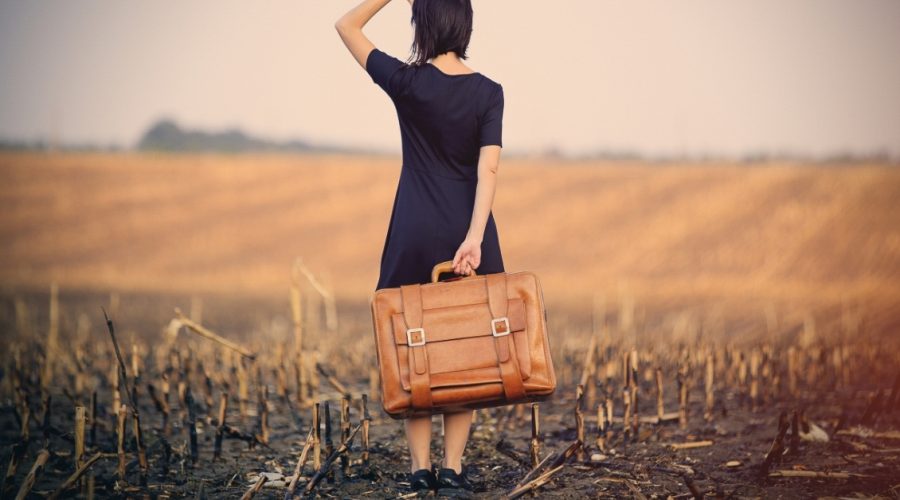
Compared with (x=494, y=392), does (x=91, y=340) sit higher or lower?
lower

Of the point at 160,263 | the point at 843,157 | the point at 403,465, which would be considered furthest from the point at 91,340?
the point at 843,157

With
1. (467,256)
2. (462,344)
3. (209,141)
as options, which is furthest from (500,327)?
(209,141)

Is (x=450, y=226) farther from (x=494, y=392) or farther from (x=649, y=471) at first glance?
(x=649, y=471)

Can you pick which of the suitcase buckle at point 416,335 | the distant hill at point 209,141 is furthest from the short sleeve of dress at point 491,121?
the distant hill at point 209,141

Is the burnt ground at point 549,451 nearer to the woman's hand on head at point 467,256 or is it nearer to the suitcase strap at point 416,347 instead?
the suitcase strap at point 416,347

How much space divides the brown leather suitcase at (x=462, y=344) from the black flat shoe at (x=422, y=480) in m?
0.43

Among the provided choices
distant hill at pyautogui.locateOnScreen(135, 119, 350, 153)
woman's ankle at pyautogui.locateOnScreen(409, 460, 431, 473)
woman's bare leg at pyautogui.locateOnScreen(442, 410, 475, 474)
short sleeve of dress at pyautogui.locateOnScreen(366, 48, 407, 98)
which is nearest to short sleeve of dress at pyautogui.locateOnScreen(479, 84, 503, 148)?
short sleeve of dress at pyautogui.locateOnScreen(366, 48, 407, 98)

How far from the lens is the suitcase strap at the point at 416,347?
3.71m

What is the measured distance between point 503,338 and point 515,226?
3073cm

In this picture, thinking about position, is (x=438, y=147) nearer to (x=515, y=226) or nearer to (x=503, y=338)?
(x=503, y=338)

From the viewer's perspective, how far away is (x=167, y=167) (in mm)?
43438

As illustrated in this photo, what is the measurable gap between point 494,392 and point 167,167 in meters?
42.1

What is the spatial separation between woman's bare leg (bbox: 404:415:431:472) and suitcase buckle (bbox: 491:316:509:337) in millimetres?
598

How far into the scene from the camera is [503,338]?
374 centimetres
